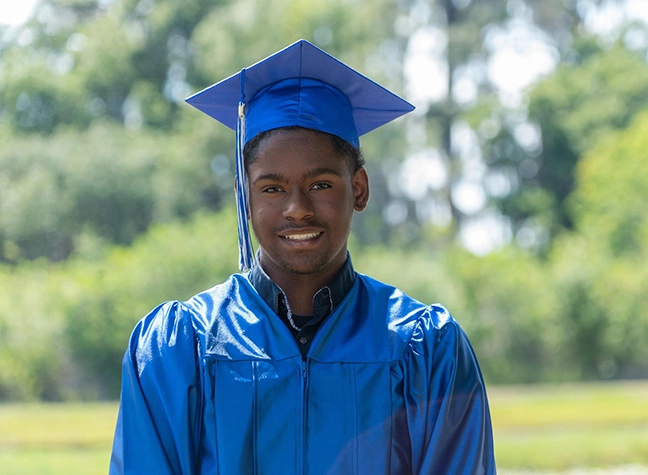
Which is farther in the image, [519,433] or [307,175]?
[519,433]

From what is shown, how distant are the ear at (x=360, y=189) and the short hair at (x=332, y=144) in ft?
0.05

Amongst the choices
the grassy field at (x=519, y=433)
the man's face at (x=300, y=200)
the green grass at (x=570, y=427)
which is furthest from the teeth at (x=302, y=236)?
the green grass at (x=570, y=427)

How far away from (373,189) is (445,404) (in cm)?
1521

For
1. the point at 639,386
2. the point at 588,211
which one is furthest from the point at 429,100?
the point at 639,386

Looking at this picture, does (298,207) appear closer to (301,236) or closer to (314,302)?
(301,236)

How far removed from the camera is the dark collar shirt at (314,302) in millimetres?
1706

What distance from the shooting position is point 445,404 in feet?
5.27

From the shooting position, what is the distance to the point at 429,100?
19.3 metres

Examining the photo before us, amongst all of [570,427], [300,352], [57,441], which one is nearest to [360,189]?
[300,352]

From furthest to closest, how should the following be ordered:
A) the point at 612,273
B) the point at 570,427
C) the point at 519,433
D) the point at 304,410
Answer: the point at 612,273
the point at 570,427
the point at 519,433
the point at 304,410

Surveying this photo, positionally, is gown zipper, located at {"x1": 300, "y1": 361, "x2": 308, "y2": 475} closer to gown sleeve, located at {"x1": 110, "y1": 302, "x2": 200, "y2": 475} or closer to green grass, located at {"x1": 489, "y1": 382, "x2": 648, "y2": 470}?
gown sleeve, located at {"x1": 110, "y1": 302, "x2": 200, "y2": 475}

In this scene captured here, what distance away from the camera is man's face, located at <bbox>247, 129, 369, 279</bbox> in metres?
1.65

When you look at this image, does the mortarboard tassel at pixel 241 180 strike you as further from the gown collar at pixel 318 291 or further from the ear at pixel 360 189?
the ear at pixel 360 189

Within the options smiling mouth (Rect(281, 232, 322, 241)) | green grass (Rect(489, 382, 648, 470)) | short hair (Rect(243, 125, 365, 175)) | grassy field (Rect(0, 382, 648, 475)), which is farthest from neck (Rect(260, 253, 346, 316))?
green grass (Rect(489, 382, 648, 470))
